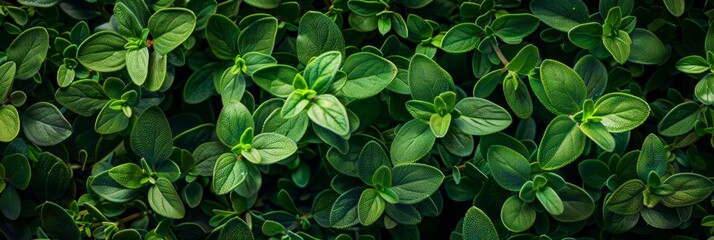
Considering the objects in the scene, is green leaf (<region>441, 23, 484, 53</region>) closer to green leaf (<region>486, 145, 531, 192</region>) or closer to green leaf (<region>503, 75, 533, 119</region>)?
green leaf (<region>503, 75, 533, 119</region>)

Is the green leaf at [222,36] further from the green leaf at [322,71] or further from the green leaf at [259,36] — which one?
the green leaf at [322,71]

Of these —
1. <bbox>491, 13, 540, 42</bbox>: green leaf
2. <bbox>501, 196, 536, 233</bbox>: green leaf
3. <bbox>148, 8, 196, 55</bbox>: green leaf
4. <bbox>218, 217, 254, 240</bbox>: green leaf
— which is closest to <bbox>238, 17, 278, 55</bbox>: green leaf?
<bbox>148, 8, 196, 55</bbox>: green leaf

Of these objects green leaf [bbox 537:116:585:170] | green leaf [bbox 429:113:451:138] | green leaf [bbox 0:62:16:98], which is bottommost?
green leaf [bbox 537:116:585:170]

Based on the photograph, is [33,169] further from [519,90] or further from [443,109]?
[519,90]

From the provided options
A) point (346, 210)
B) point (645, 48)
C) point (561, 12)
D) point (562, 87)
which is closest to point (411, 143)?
point (346, 210)

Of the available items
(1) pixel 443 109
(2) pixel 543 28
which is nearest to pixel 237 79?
(1) pixel 443 109

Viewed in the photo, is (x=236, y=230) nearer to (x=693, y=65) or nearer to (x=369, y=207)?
(x=369, y=207)
